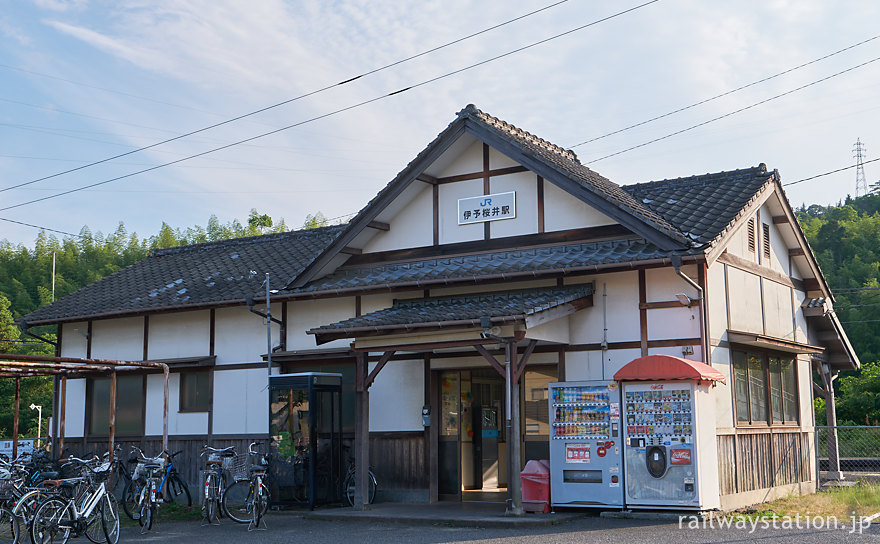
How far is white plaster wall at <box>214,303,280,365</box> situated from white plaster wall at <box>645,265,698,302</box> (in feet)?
22.0

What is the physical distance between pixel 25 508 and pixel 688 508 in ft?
25.1

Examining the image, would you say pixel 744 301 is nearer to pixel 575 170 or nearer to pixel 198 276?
pixel 575 170

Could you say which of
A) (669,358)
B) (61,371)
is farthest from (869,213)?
(61,371)

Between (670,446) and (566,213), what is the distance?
411 centimetres

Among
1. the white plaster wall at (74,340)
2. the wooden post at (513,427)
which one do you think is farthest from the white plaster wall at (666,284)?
the white plaster wall at (74,340)

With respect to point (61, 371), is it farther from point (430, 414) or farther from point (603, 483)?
point (603, 483)

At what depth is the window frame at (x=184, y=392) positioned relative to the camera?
16156 millimetres

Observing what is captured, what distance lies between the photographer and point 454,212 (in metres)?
14.5

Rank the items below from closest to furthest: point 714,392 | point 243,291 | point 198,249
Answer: point 714,392 → point 243,291 → point 198,249

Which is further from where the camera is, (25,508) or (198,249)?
(198,249)

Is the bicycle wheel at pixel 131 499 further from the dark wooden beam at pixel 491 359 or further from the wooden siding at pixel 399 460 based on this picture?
the dark wooden beam at pixel 491 359

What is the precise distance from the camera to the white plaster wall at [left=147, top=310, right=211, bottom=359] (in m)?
16.5

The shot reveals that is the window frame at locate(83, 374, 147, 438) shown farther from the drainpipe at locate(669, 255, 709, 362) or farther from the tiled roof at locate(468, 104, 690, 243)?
the drainpipe at locate(669, 255, 709, 362)

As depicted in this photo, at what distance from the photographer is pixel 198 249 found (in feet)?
68.1
